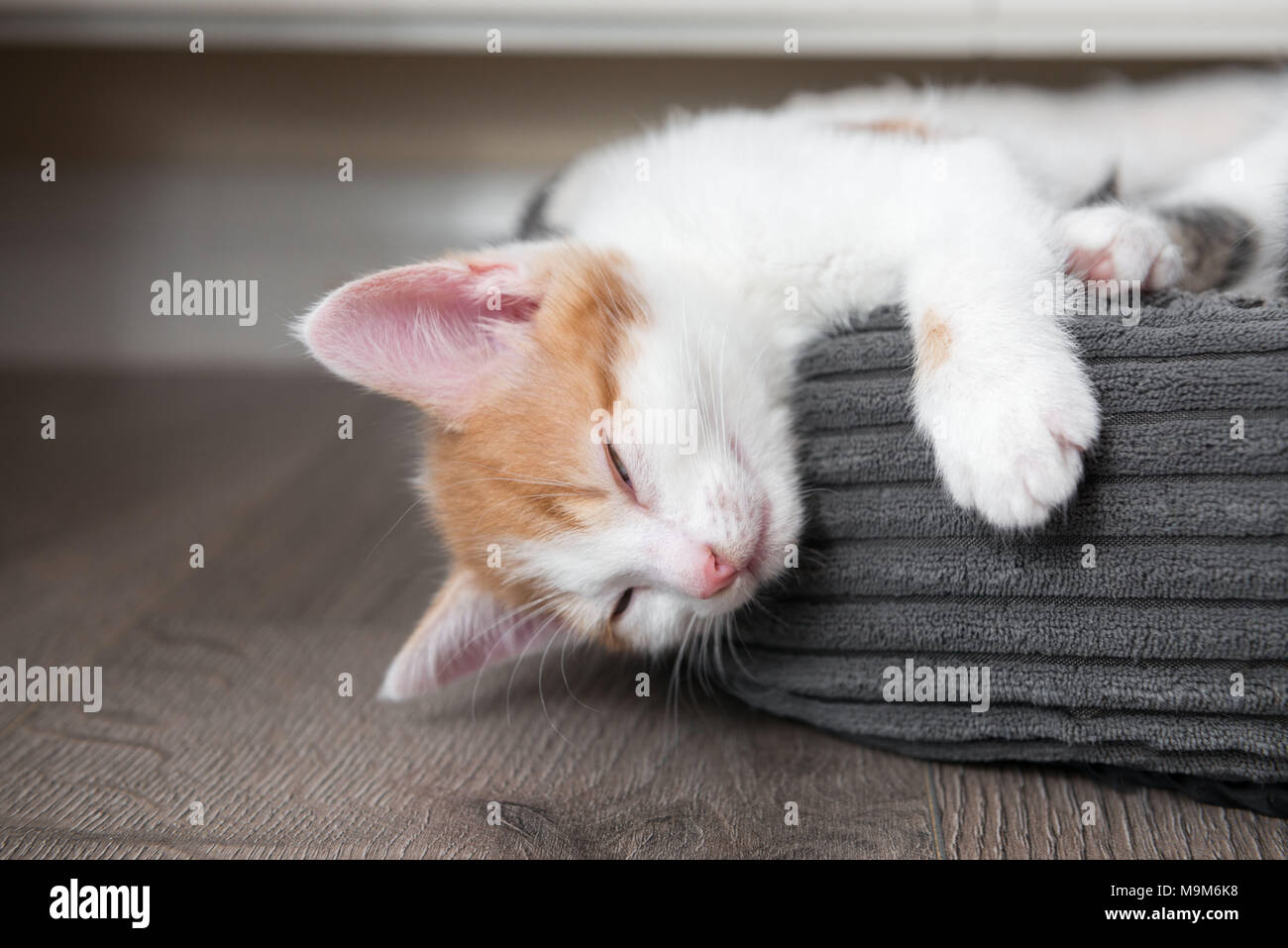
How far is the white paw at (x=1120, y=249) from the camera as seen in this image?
106 centimetres

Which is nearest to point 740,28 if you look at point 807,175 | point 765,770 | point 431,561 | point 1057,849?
point 807,175

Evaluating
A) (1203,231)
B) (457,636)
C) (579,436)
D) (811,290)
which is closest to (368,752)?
(457,636)

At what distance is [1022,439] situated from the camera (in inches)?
34.9

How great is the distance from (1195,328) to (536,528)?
65 centimetres

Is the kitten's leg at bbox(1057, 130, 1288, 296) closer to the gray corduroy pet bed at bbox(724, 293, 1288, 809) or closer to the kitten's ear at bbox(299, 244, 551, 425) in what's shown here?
the gray corduroy pet bed at bbox(724, 293, 1288, 809)

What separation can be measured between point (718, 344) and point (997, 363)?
0.30m

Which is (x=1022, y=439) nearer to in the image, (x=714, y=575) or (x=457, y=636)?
(x=714, y=575)

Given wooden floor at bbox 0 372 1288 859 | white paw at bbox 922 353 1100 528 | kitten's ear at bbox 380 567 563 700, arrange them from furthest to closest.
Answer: kitten's ear at bbox 380 567 563 700, wooden floor at bbox 0 372 1288 859, white paw at bbox 922 353 1100 528

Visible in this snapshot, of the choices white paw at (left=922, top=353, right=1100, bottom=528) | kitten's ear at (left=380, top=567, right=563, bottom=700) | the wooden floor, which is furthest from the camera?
kitten's ear at (left=380, top=567, right=563, bottom=700)

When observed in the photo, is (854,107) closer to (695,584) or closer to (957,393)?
(957,393)

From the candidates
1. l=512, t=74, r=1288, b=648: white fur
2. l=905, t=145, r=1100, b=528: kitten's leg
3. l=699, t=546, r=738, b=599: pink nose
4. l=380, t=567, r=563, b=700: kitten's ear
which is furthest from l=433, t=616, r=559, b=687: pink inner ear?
l=905, t=145, r=1100, b=528: kitten's leg

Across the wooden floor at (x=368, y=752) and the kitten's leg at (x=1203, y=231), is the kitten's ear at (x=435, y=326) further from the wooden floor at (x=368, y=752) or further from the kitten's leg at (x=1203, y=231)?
the kitten's leg at (x=1203, y=231)

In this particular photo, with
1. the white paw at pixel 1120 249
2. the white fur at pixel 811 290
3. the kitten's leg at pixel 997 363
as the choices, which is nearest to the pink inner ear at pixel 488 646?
the white fur at pixel 811 290

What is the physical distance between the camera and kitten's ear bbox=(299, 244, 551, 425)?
3.40ft
